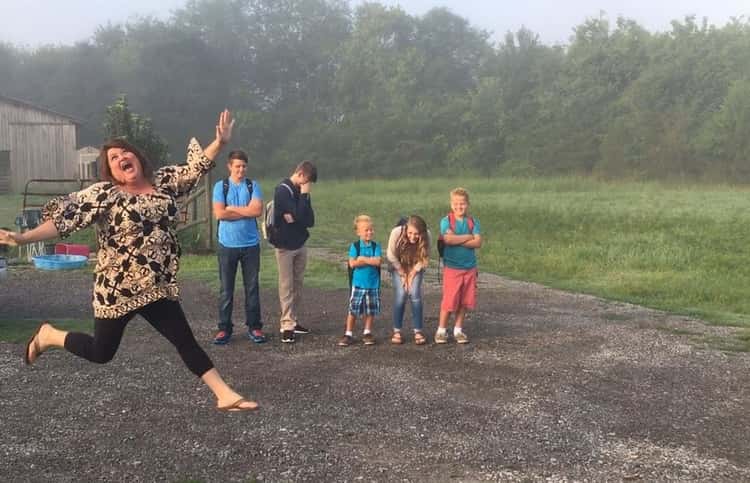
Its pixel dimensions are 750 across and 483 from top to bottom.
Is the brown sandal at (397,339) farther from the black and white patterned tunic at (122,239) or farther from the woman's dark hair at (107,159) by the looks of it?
the woman's dark hair at (107,159)

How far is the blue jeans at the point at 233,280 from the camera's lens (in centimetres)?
749

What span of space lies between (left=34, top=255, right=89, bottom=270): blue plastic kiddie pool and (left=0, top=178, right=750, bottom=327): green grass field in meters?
1.86

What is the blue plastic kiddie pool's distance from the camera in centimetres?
1269

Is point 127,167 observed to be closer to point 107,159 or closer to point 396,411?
point 107,159

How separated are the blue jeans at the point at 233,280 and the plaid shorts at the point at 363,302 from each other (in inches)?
38.3

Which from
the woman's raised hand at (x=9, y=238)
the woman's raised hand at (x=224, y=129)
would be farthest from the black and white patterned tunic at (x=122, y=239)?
the woman's raised hand at (x=224, y=129)

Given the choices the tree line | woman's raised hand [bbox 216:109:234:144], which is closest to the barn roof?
the tree line

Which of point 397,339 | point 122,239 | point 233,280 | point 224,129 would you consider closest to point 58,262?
point 233,280

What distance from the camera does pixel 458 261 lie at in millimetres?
7758

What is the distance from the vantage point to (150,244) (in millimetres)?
4609

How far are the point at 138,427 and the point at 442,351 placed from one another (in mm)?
3218

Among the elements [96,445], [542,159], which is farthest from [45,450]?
[542,159]

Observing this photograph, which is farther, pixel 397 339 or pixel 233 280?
pixel 397 339

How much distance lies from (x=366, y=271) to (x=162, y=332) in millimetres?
3193
